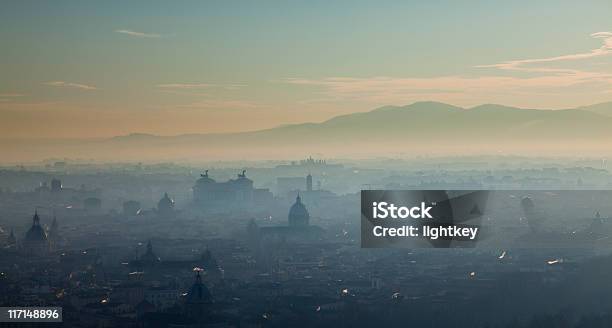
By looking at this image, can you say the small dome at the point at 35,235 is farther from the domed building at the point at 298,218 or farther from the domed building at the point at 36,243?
the domed building at the point at 298,218

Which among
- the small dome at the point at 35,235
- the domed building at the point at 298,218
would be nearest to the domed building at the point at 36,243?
the small dome at the point at 35,235

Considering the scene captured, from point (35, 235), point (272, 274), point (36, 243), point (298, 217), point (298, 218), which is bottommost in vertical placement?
point (272, 274)

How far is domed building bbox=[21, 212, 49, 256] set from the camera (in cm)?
10475

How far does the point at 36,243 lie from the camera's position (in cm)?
10625

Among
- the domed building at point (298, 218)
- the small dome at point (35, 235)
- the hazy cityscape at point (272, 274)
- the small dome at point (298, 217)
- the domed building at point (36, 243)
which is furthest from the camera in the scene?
the small dome at point (298, 217)

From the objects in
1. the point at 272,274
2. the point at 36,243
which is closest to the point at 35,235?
the point at 36,243

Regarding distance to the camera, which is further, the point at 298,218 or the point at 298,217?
the point at 298,217

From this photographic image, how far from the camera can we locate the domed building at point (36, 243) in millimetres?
104750

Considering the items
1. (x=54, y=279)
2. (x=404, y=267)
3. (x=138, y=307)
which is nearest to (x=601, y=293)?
(x=404, y=267)

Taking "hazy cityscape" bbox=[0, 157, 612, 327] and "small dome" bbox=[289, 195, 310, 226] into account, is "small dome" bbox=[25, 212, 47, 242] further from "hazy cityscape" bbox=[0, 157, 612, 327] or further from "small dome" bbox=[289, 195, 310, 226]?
"small dome" bbox=[289, 195, 310, 226]

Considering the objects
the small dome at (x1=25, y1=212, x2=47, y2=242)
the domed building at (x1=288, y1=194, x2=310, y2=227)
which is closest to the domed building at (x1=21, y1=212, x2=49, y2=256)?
the small dome at (x1=25, y1=212, x2=47, y2=242)

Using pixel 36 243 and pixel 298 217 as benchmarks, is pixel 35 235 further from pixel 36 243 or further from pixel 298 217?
pixel 298 217

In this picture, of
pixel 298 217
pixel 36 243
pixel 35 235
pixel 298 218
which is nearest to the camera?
pixel 36 243

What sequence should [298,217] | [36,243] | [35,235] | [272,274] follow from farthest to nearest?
[298,217] → [35,235] → [36,243] → [272,274]
